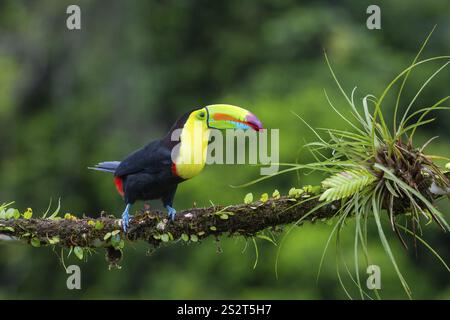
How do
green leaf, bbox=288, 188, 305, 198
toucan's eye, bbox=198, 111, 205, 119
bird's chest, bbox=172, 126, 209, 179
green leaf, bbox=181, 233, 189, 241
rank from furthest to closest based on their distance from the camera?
A: toucan's eye, bbox=198, 111, 205, 119
bird's chest, bbox=172, 126, 209, 179
green leaf, bbox=181, 233, 189, 241
green leaf, bbox=288, 188, 305, 198

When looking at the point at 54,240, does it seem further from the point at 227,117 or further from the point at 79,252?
the point at 227,117

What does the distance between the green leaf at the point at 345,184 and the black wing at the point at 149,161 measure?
2.85ft

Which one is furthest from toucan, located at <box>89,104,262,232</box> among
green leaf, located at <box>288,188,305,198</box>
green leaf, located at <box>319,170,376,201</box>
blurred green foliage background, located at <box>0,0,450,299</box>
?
blurred green foliage background, located at <box>0,0,450,299</box>

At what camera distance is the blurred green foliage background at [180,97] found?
32.9 ft

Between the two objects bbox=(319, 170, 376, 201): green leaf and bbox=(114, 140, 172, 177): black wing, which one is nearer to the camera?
bbox=(319, 170, 376, 201): green leaf

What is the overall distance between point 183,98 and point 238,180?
271 cm

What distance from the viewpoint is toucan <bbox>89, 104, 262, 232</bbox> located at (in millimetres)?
3832

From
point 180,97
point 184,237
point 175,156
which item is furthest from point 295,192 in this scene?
point 180,97

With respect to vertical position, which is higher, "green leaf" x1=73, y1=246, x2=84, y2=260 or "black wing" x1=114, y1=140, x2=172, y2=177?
"black wing" x1=114, y1=140, x2=172, y2=177

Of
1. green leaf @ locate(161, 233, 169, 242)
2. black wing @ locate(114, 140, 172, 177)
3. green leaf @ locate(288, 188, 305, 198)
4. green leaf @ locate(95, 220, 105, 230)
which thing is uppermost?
black wing @ locate(114, 140, 172, 177)

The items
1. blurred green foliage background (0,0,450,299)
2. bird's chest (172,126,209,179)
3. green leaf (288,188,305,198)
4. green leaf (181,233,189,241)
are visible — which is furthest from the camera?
blurred green foliage background (0,0,450,299)

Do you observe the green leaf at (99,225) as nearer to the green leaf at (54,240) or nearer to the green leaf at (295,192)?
the green leaf at (54,240)

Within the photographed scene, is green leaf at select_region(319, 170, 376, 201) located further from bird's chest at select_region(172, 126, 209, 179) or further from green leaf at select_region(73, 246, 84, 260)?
green leaf at select_region(73, 246, 84, 260)
